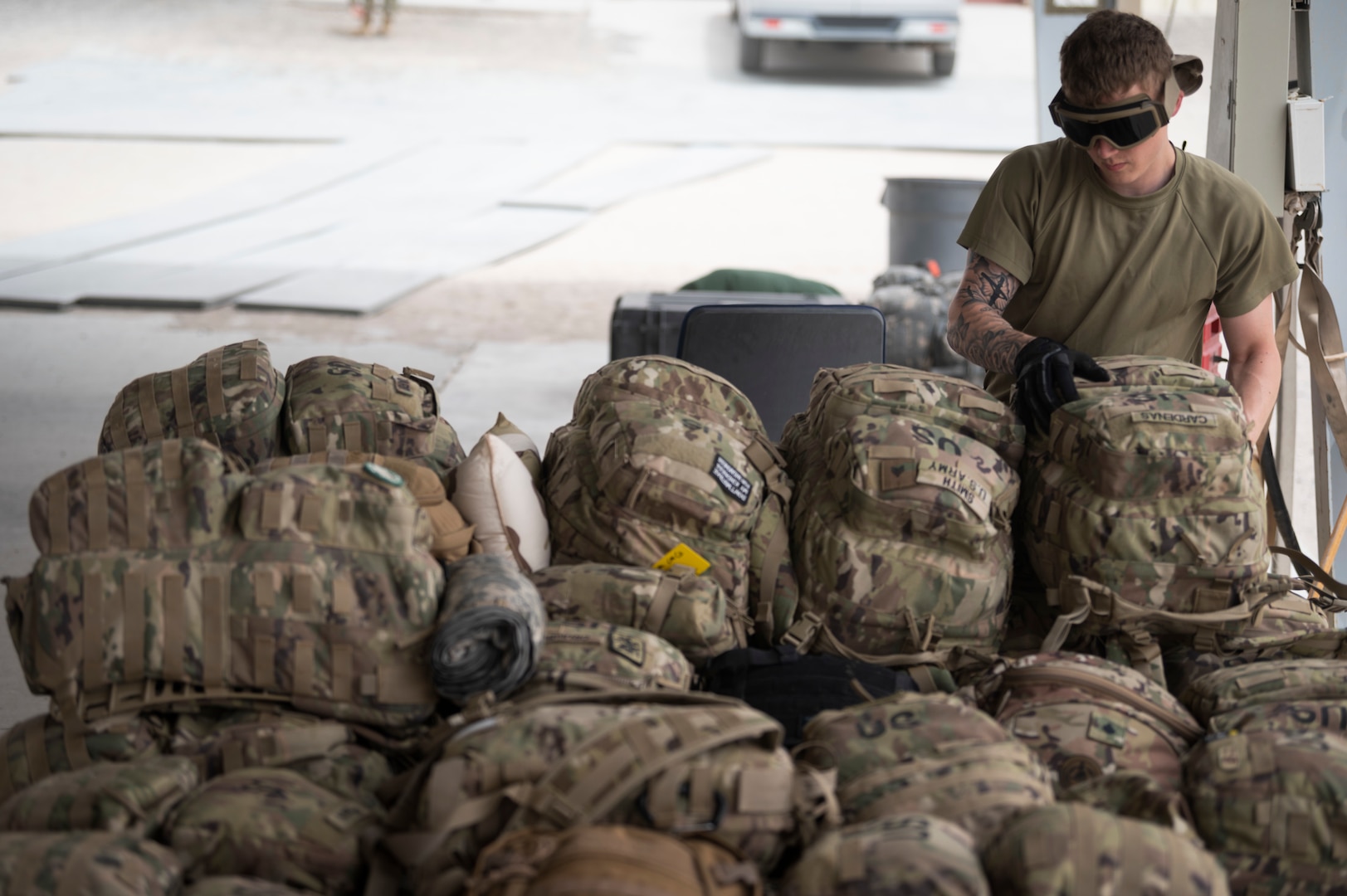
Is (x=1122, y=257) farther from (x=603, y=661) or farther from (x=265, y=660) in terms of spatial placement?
(x=265, y=660)

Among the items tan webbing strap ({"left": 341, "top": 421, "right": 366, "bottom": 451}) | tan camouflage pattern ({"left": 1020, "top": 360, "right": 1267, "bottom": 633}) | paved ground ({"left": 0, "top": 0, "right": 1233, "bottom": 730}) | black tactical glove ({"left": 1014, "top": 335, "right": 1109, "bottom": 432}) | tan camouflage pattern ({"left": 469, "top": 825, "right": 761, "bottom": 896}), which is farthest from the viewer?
paved ground ({"left": 0, "top": 0, "right": 1233, "bottom": 730})

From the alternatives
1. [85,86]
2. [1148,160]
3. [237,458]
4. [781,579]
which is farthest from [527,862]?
[85,86]

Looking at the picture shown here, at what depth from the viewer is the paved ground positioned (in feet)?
27.0

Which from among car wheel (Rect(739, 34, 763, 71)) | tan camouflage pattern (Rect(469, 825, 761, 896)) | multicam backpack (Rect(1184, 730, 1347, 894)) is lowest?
multicam backpack (Rect(1184, 730, 1347, 894))

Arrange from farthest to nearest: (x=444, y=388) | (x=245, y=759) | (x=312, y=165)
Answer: (x=312, y=165) < (x=444, y=388) < (x=245, y=759)

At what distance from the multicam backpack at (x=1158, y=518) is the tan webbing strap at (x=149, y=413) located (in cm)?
172

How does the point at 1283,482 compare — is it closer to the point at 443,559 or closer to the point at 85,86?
the point at 443,559

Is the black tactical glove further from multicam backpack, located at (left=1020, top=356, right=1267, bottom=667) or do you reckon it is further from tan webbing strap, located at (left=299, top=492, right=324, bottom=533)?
tan webbing strap, located at (left=299, top=492, right=324, bottom=533)

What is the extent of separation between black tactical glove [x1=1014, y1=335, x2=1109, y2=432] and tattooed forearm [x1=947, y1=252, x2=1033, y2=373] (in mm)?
236

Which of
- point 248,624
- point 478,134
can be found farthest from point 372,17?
point 248,624

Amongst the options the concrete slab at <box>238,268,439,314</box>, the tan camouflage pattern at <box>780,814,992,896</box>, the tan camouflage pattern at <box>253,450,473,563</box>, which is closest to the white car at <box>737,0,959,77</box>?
the concrete slab at <box>238,268,439,314</box>

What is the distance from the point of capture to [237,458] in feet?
7.82

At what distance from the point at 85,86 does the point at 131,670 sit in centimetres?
1710

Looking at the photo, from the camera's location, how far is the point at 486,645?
74.9 inches
